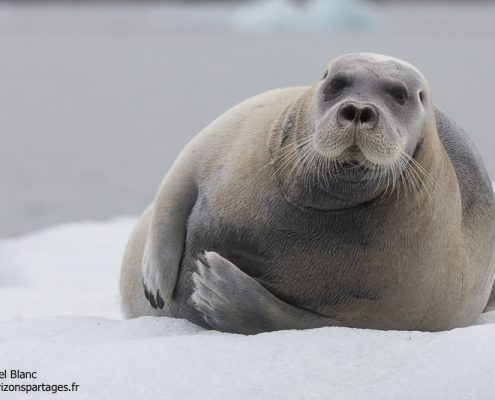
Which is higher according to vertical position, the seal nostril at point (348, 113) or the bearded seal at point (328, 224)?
the seal nostril at point (348, 113)

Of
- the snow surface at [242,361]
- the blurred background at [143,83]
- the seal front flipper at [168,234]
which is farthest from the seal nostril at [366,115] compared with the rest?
the blurred background at [143,83]

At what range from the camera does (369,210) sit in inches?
188

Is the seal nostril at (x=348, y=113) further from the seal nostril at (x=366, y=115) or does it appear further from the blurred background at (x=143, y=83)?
the blurred background at (x=143, y=83)

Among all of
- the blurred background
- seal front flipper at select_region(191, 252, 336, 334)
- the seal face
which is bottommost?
the blurred background

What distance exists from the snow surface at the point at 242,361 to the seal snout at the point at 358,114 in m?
0.88

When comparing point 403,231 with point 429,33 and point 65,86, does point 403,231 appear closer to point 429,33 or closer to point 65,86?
point 65,86

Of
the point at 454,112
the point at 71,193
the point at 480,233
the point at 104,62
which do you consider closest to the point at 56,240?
the point at 480,233

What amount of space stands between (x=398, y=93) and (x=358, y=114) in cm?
37

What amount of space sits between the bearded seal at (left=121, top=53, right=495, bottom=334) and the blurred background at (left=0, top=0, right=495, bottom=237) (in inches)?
270

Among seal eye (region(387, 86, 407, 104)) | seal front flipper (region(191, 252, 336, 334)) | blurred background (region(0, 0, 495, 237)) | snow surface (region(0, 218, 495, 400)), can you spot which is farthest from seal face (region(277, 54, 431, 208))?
blurred background (region(0, 0, 495, 237))

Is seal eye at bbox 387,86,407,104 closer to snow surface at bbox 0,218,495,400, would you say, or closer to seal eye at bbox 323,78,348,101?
seal eye at bbox 323,78,348,101

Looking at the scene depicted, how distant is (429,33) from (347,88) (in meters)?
74.5

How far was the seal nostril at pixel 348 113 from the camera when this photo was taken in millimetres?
4398

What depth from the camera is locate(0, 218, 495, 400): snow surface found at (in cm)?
412
